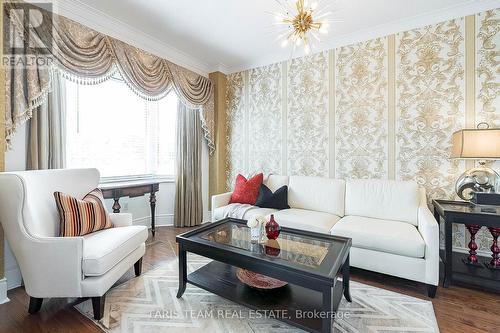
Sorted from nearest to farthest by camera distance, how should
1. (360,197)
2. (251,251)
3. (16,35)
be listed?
(251,251) → (16,35) → (360,197)

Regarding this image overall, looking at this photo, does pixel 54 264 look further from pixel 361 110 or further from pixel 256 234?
pixel 361 110

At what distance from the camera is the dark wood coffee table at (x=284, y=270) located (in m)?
1.36

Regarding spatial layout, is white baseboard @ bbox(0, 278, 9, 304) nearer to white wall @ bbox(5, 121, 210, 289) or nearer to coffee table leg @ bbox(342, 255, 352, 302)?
white wall @ bbox(5, 121, 210, 289)

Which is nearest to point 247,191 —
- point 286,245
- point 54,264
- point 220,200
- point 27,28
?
point 220,200

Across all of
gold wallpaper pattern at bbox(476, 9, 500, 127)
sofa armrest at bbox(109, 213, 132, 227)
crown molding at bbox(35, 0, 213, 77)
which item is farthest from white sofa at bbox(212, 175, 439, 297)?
crown molding at bbox(35, 0, 213, 77)

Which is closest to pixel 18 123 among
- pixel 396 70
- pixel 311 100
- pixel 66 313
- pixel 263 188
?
pixel 66 313

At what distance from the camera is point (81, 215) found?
1.95 m

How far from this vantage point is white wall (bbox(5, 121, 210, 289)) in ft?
6.77

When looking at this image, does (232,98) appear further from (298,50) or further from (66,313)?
(66,313)

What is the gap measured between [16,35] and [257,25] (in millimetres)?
2242

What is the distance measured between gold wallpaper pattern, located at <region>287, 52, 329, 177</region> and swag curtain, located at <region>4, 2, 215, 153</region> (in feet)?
5.32

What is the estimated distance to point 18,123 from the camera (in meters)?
2.01

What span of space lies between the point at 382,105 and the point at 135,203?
359 cm

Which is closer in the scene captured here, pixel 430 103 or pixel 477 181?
pixel 477 181
